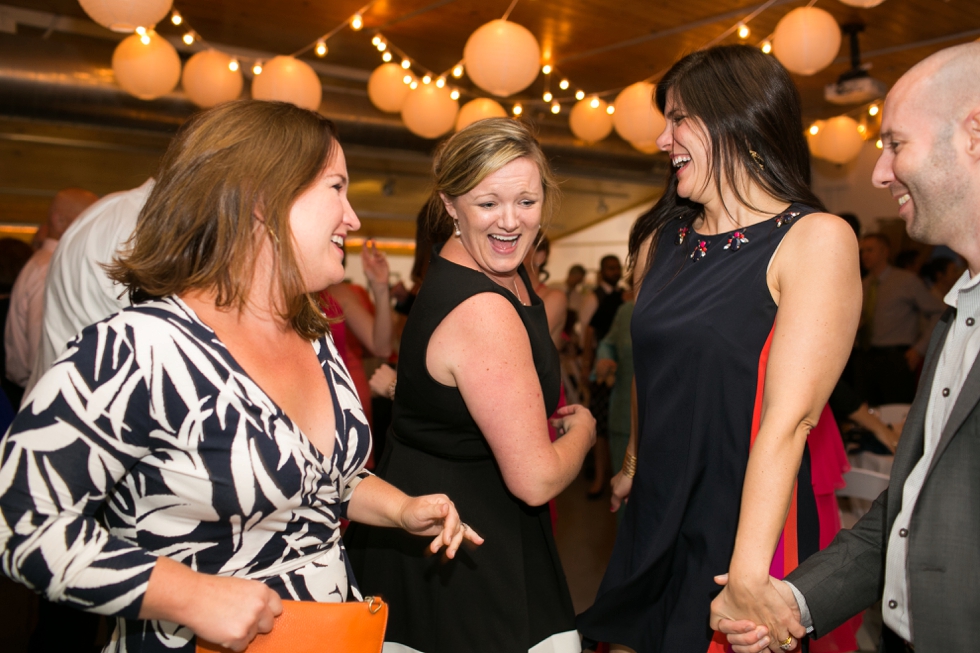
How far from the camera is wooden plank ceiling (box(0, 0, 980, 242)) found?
5.54 m

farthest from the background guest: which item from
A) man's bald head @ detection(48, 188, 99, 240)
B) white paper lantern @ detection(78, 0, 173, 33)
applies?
man's bald head @ detection(48, 188, 99, 240)

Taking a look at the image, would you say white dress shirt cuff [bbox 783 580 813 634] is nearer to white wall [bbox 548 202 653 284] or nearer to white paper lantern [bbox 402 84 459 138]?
white paper lantern [bbox 402 84 459 138]

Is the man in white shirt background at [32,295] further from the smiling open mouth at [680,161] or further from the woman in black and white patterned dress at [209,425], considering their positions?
the smiling open mouth at [680,161]

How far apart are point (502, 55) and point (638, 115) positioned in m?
1.34

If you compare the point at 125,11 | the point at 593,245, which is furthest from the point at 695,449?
the point at 593,245

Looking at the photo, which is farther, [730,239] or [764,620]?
[730,239]

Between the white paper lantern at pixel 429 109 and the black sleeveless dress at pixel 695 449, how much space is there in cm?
402

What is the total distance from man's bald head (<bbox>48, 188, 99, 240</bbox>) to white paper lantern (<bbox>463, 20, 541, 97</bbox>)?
2.22 metres

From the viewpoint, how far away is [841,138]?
628cm

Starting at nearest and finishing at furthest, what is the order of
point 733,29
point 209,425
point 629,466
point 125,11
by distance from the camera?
point 209,425
point 629,466
point 125,11
point 733,29

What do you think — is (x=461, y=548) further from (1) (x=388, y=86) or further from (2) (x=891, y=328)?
(2) (x=891, y=328)

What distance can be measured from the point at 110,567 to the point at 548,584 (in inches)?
37.5

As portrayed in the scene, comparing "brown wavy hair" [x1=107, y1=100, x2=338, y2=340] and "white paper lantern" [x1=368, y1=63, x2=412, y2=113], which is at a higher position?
"white paper lantern" [x1=368, y1=63, x2=412, y2=113]

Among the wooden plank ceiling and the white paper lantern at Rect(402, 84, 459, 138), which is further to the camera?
the wooden plank ceiling
